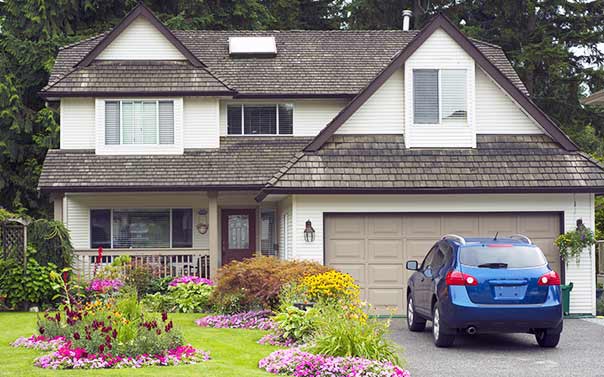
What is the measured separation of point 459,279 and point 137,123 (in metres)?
12.9

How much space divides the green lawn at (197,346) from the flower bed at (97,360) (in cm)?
22

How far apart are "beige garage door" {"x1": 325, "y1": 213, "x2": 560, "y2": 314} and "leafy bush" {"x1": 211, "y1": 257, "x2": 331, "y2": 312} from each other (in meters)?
2.52

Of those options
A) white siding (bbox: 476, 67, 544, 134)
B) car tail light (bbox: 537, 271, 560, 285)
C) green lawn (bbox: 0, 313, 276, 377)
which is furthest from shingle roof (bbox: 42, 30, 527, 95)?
car tail light (bbox: 537, 271, 560, 285)

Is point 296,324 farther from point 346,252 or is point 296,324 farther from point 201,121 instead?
point 201,121

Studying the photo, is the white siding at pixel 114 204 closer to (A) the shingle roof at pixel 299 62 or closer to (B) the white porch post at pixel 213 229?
(B) the white porch post at pixel 213 229

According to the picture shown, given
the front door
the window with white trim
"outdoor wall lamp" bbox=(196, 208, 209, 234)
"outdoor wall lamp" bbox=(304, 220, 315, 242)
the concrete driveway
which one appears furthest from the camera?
the front door

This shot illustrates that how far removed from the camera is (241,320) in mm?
17797

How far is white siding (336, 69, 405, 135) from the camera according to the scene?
72.3ft

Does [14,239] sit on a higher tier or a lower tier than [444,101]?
lower

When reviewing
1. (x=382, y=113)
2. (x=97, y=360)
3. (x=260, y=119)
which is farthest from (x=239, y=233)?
(x=97, y=360)

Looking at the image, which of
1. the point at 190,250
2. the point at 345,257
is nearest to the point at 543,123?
the point at 345,257

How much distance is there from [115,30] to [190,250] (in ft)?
20.7

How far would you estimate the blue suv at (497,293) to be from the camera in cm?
1432

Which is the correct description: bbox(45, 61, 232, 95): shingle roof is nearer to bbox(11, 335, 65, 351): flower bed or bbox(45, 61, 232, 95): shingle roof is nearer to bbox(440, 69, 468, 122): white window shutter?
bbox(440, 69, 468, 122): white window shutter
